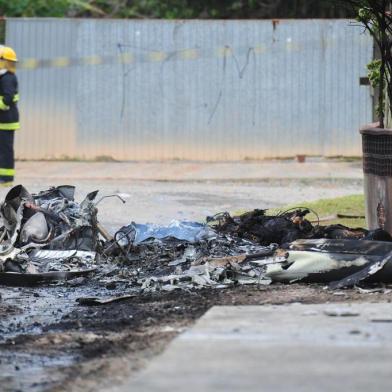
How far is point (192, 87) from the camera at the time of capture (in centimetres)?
1744

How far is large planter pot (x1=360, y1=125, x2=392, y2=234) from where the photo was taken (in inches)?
342

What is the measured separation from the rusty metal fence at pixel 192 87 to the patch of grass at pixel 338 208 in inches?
161

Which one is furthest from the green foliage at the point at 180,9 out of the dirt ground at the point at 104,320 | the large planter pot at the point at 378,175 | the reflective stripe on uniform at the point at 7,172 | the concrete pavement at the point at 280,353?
the concrete pavement at the point at 280,353

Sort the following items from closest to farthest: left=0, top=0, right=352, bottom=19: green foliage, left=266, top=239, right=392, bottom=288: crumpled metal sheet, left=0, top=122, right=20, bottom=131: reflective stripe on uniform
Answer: left=266, top=239, right=392, bottom=288: crumpled metal sheet < left=0, top=122, right=20, bottom=131: reflective stripe on uniform < left=0, top=0, right=352, bottom=19: green foliage

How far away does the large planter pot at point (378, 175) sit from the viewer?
28.5ft

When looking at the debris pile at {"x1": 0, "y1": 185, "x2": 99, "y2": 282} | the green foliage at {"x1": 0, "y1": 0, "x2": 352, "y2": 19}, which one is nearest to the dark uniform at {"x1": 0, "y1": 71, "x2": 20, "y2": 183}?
the green foliage at {"x1": 0, "y1": 0, "x2": 352, "y2": 19}

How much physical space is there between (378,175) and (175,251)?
1787 mm

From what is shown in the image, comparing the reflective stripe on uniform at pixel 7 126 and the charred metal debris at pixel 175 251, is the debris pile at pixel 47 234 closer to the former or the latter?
the charred metal debris at pixel 175 251

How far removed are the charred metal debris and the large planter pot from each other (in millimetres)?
255

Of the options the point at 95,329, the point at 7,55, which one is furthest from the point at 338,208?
the point at 95,329

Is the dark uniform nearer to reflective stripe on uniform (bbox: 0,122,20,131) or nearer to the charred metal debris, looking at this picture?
reflective stripe on uniform (bbox: 0,122,20,131)

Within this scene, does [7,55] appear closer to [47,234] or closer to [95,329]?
[47,234]

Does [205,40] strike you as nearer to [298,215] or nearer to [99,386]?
[298,215]

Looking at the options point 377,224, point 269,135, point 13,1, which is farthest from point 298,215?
point 13,1
